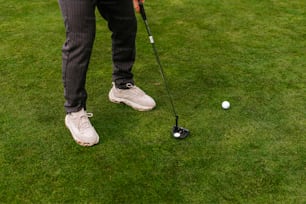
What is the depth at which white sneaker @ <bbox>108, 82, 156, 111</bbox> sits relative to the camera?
140 inches

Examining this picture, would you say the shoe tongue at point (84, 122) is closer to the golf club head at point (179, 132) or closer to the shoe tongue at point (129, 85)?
the shoe tongue at point (129, 85)

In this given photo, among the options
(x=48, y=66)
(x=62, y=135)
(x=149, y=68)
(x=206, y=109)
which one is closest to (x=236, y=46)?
(x=149, y=68)

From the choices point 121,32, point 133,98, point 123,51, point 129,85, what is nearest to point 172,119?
point 133,98

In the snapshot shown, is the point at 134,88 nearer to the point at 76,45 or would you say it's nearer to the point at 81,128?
the point at 81,128

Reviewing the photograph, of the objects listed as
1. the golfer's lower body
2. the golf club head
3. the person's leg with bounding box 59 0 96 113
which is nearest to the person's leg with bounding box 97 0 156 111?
the golfer's lower body

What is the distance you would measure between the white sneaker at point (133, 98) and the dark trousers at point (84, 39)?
13cm

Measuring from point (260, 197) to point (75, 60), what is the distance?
1470mm

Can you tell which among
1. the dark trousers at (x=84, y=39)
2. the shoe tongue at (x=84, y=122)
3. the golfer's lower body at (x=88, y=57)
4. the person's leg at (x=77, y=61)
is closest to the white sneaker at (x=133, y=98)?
the golfer's lower body at (x=88, y=57)

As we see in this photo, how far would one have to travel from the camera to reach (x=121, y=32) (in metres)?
3.31

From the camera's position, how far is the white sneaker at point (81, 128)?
3162mm

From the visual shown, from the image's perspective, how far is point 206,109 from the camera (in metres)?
3.58

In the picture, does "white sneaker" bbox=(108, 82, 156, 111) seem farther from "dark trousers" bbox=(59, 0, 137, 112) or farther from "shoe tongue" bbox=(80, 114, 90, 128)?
"shoe tongue" bbox=(80, 114, 90, 128)

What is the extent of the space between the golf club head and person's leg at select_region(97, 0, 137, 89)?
0.64 metres

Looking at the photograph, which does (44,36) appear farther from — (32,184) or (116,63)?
(32,184)
